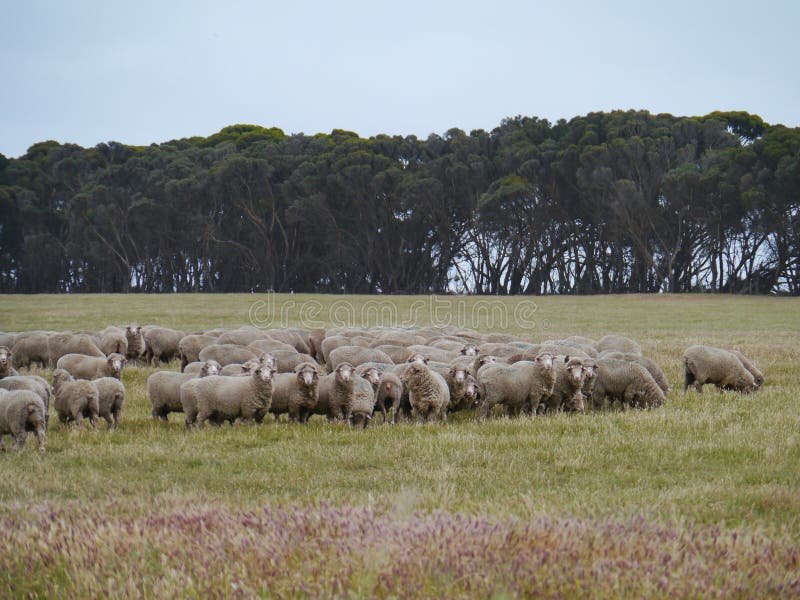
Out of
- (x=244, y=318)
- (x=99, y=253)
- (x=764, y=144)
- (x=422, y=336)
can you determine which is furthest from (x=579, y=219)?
(x=422, y=336)

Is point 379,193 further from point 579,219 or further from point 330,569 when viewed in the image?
point 330,569

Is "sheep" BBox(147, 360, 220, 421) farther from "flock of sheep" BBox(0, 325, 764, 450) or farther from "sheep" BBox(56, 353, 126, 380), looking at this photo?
"sheep" BBox(56, 353, 126, 380)

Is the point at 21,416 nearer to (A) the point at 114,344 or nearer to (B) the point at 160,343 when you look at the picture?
(A) the point at 114,344

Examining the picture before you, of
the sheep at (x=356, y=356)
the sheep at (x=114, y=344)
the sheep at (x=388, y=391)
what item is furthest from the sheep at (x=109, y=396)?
the sheep at (x=114, y=344)

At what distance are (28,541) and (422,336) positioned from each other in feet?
49.5

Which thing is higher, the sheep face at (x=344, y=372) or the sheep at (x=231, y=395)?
the sheep face at (x=344, y=372)

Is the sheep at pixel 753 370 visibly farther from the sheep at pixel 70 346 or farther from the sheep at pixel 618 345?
the sheep at pixel 70 346

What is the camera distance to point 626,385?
1263 cm

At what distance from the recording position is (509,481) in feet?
24.5

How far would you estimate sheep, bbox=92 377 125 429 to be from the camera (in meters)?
11.5

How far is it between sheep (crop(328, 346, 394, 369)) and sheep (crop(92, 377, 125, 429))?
15.3ft

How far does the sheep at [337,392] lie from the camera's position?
11.5 metres

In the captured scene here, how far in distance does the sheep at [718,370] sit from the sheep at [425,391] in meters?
4.84

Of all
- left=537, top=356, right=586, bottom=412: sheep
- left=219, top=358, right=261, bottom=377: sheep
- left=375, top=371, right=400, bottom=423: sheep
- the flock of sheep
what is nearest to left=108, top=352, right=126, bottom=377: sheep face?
the flock of sheep
